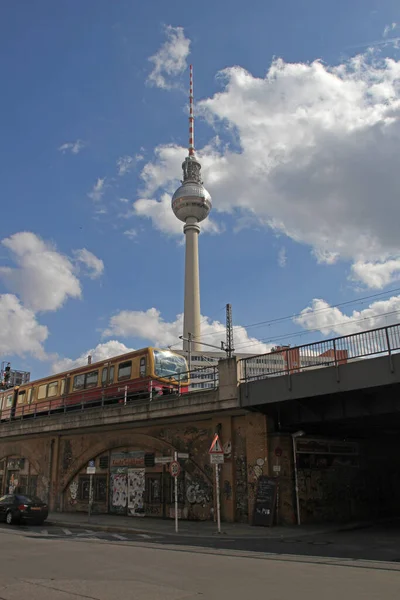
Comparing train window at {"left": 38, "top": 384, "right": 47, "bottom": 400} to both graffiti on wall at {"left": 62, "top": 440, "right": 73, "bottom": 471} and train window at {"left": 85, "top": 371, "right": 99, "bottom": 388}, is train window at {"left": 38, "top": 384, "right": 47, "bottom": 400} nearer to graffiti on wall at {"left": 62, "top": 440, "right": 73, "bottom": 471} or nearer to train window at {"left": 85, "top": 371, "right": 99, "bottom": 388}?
graffiti on wall at {"left": 62, "top": 440, "right": 73, "bottom": 471}

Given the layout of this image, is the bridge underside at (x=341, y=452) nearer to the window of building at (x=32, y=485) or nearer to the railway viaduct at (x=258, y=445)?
the railway viaduct at (x=258, y=445)

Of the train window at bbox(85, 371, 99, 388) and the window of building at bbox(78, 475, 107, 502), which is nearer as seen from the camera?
the window of building at bbox(78, 475, 107, 502)

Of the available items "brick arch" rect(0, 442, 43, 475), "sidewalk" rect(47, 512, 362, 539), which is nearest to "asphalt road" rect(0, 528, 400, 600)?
"sidewalk" rect(47, 512, 362, 539)

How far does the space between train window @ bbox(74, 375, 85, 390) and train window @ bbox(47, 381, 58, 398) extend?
2.30 metres

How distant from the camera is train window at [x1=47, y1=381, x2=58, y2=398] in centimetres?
3102

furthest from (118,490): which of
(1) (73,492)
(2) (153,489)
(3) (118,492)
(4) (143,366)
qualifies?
(4) (143,366)

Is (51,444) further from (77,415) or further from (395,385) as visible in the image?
(395,385)

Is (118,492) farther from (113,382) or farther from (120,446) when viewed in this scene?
(113,382)

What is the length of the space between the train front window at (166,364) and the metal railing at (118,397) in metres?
0.33

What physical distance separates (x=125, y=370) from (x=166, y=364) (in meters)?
2.19

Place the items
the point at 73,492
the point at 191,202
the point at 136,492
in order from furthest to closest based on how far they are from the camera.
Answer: the point at 191,202 → the point at 73,492 → the point at 136,492

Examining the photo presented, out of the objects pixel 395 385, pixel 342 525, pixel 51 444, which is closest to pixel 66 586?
pixel 395 385

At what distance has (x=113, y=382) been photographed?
26.4 metres

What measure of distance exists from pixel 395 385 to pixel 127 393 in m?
13.4
